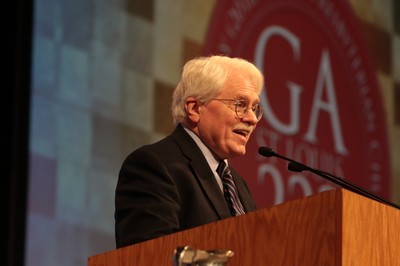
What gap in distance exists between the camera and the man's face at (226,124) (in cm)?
335

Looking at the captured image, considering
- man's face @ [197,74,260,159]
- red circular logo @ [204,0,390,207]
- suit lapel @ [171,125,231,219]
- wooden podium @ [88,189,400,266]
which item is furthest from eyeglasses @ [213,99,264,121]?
red circular logo @ [204,0,390,207]

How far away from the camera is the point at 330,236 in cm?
236

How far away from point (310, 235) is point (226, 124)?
3.31 ft

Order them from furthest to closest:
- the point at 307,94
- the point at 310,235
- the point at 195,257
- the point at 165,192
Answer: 1. the point at 307,94
2. the point at 165,192
3. the point at 310,235
4. the point at 195,257

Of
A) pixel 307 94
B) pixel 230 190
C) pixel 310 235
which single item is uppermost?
pixel 307 94

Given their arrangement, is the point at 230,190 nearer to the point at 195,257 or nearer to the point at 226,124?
the point at 226,124

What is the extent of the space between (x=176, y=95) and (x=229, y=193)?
0.38 meters

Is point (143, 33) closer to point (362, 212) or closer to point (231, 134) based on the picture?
point (231, 134)

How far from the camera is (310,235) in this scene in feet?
7.87

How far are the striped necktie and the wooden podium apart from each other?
2.26 feet

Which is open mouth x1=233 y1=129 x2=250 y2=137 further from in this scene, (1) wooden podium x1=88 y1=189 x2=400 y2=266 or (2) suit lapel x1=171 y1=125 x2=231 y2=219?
(1) wooden podium x1=88 y1=189 x2=400 y2=266

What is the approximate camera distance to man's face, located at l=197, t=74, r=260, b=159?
3.35 metres

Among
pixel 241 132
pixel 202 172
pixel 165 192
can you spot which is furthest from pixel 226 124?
pixel 165 192

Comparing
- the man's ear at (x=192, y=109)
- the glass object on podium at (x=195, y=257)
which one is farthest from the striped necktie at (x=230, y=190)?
the glass object on podium at (x=195, y=257)
